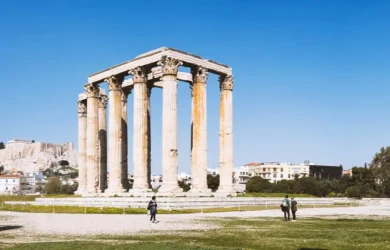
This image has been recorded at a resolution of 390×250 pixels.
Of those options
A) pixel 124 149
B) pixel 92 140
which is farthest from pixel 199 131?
pixel 92 140

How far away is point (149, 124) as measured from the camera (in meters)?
66.1

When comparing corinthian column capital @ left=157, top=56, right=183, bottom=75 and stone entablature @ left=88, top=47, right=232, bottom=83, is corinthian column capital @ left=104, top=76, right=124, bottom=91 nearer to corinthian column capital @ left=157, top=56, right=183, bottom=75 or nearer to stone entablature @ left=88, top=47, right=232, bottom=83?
stone entablature @ left=88, top=47, right=232, bottom=83

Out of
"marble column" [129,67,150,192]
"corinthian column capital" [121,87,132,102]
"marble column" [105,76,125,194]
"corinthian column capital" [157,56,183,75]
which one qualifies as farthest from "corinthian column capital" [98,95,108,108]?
"corinthian column capital" [157,56,183,75]

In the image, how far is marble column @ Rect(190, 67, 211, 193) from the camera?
191 feet

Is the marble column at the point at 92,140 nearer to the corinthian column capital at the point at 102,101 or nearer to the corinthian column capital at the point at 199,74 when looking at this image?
Result: the corinthian column capital at the point at 102,101

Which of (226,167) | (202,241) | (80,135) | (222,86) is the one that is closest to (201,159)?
(226,167)

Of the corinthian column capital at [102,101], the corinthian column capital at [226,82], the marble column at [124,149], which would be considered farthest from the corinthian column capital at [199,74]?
the corinthian column capital at [102,101]

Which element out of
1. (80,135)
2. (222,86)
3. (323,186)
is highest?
(222,86)

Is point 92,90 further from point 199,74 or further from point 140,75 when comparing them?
point 199,74

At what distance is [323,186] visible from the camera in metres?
125

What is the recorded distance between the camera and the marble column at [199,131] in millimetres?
58344

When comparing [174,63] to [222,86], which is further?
[222,86]

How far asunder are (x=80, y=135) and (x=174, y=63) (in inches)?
1157

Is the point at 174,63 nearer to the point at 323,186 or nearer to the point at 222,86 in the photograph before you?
the point at 222,86
